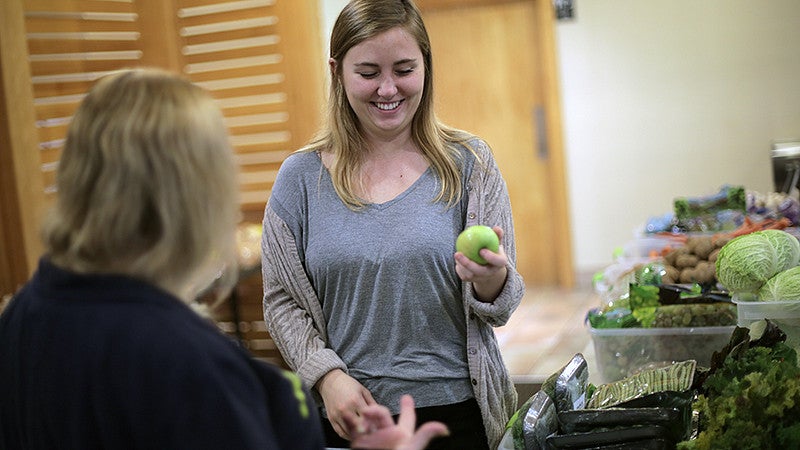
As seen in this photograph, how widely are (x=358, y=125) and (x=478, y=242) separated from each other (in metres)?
0.52

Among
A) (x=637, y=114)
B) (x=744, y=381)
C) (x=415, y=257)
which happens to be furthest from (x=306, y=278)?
(x=637, y=114)

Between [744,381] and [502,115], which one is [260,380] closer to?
[744,381]

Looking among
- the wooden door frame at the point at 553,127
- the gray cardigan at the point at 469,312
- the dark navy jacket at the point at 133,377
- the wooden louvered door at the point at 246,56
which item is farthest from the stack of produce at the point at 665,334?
the wooden door frame at the point at 553,127

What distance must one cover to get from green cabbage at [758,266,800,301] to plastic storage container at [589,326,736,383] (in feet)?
0.68

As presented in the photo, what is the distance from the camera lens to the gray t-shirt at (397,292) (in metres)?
1.99

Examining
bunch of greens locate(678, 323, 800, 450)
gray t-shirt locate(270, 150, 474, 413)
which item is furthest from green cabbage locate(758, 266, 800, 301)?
gray t-shirt locate(270, 150, 474, 413)

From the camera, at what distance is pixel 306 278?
6.79 ft

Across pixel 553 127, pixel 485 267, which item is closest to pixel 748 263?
pixel 485 267

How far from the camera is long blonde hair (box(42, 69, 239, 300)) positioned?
3.43ft

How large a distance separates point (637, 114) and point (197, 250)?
694 cm

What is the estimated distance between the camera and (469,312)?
6.60 feet

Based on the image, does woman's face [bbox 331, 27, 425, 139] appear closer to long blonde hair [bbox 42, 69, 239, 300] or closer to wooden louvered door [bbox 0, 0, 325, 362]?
long blonde hair [bbox 42, 69, 239, 300]

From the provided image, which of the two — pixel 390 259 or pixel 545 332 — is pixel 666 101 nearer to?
pixel 545 332

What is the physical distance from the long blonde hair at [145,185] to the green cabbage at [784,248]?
5.24ft
